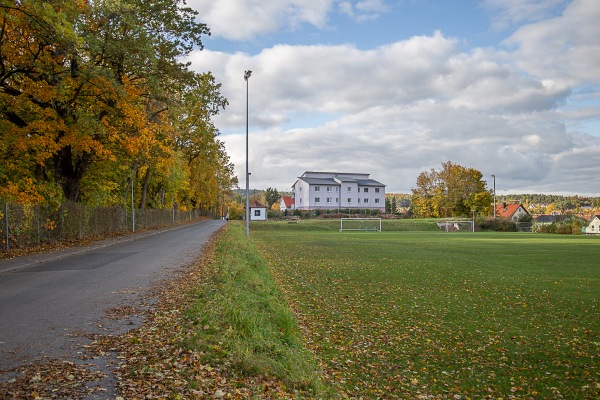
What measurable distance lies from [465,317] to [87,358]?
8.30m

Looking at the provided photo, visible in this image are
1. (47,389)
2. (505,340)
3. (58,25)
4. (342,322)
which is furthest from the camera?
(58,25)

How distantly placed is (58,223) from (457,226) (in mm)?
64021

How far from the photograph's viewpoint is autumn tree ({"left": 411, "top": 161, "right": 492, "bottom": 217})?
309 ft

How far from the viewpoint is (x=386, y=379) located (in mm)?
7086

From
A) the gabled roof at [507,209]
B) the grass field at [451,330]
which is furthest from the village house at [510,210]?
the grass field at [451,330]

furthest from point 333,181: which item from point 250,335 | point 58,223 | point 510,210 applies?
point 250,335

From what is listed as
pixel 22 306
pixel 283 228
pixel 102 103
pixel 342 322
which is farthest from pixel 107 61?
pixel 283 228

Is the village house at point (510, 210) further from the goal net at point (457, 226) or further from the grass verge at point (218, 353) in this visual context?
the grass verge at point (218, 353)

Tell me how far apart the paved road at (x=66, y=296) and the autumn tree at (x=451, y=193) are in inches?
3259

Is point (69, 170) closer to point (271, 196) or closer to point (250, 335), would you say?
point (250, 335)

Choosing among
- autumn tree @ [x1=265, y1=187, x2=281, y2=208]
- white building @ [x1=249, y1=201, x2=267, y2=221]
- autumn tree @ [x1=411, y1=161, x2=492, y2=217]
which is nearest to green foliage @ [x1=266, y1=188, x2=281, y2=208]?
autumn tree @ [x1=265, y1=187, x2=281, y2=208]

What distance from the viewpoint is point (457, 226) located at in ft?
247

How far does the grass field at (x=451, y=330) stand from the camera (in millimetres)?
6926

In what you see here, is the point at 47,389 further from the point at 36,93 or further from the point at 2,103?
the point at 2,103
